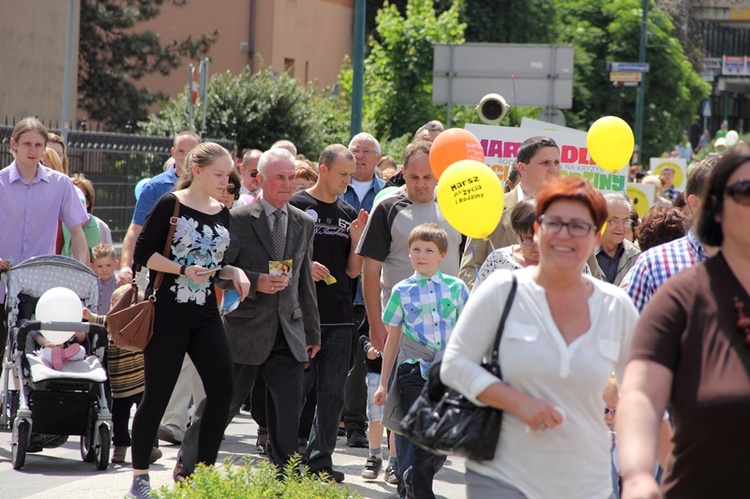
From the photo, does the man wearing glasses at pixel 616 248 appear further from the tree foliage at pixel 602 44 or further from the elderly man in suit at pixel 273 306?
the tree foliage at pixel 602 44

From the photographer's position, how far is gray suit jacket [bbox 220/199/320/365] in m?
7.32

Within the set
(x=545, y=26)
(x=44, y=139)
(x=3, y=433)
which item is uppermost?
(x=545, y=26)

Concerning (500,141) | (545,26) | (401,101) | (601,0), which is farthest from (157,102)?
(500,141)

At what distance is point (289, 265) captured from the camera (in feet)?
24.3

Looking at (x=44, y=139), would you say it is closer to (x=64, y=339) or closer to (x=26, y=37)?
(x=64, y=339)

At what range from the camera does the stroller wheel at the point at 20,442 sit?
777 centimetres

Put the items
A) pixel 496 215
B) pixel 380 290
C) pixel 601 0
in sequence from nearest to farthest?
pixel 496 215 < pixel 380 290 < pixel 601 0

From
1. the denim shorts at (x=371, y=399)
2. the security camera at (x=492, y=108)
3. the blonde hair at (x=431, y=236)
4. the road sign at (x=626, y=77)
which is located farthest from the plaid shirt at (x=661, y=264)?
the road sign at (x=626, y=77)

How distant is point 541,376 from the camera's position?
12.6 feet

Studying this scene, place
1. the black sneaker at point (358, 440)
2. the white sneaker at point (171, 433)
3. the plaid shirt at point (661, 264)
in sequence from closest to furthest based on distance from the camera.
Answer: the plaid shirt at point (661, 264), the white sneaker at point (171, 433), the black sneaker at point (358, 440)

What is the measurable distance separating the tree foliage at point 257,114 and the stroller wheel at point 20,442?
16945mm

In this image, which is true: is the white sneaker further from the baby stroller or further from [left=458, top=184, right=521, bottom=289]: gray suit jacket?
[left=458, top=184, right=521, bottom=289]: gray suit jacket

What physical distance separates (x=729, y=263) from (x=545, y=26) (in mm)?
44437

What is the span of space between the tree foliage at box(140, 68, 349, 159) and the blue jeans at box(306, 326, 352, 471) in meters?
16.6
